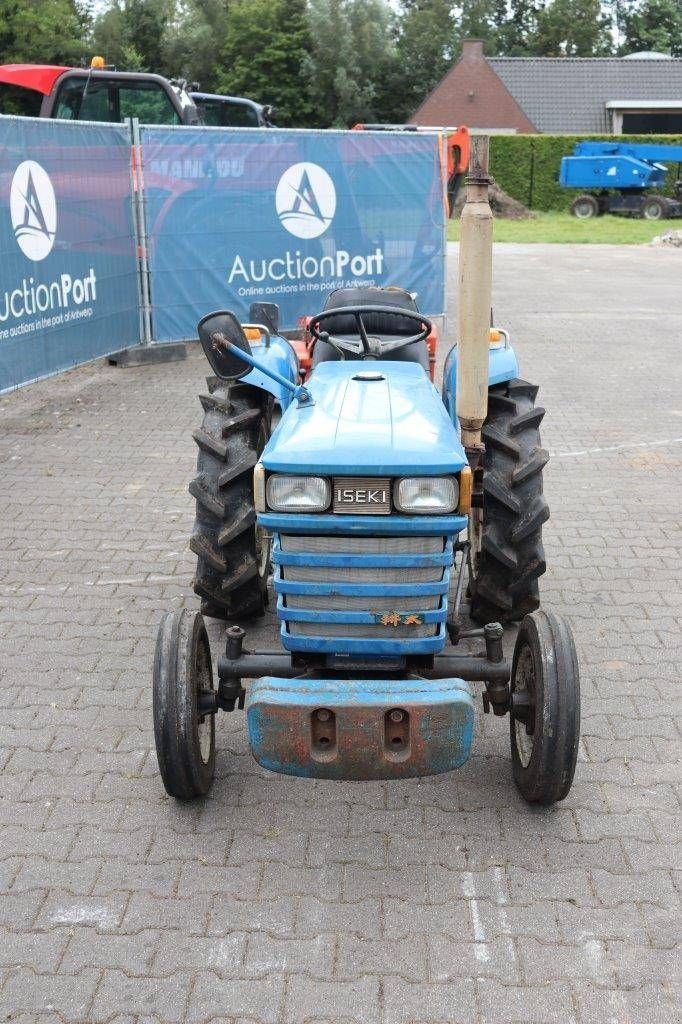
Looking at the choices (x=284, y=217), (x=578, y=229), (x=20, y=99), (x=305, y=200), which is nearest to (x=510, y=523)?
(x=284, y=217)

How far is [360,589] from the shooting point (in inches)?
140

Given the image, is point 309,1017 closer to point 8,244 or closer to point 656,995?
point 656,995

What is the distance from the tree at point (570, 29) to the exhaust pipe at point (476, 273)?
6537cm

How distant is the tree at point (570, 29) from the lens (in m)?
62.6

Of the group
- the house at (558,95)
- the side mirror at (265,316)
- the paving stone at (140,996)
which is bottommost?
the paving stone at (140,996)

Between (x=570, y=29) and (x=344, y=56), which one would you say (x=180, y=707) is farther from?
(x=570, y=29)

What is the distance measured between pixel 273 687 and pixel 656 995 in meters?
1.37

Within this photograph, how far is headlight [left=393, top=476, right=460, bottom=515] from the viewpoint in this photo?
344cm

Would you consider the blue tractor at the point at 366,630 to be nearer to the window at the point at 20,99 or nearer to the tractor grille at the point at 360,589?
the tractor grille at the point at 360,589

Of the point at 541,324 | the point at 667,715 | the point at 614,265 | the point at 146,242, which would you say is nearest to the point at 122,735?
the point at 667,715

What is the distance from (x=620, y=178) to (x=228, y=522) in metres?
30.5

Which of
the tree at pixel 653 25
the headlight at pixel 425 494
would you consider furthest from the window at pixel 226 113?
the tree at pixel 653 25

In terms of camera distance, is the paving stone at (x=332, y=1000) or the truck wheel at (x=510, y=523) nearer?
the paving stone at (x=332, y=1000)

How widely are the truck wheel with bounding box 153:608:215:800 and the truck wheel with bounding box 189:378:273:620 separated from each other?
87 centimetres
